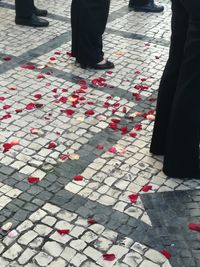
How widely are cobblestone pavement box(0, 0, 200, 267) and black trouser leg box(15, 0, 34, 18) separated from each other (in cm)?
82

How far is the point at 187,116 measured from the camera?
12.9 feet

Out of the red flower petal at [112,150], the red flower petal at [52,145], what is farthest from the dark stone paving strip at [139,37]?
the red flower petal at [52,145]

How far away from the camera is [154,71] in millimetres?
6195

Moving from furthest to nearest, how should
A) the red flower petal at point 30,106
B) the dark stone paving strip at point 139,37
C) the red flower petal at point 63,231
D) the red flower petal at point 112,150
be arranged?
the dark stone paving strip at point 139,37 < the red flower petal at point 30,106 < the red flower petal at point 112,150 < the red flower petal at point 63,231

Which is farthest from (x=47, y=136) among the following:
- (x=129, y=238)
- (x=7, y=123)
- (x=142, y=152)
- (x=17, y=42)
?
(x=17, y=42)

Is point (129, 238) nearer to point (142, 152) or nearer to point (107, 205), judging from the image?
point (107, 205)

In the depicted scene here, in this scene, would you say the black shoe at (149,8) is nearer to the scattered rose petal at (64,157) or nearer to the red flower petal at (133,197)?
the scattered rose petal at (64,157)

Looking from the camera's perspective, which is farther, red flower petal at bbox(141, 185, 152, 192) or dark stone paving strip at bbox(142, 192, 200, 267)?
red flower petal at bbox(141, 185, 152, 192)

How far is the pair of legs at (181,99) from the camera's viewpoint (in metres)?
3.68

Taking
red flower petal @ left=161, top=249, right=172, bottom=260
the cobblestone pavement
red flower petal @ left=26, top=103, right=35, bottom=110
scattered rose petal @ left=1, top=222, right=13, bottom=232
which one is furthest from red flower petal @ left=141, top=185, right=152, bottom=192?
red flower petal @ left=26, top=103, right=35, bottom=110

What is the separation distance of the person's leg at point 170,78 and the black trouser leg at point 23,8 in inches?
151

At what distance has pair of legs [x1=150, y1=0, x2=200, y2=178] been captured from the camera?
3.68 meters

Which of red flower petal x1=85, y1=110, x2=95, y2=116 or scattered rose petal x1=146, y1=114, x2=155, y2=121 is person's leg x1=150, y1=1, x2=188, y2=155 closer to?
scattered rose petal x1=146, y1=114, x2=155, y2=121

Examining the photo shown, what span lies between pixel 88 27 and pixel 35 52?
98 cm
